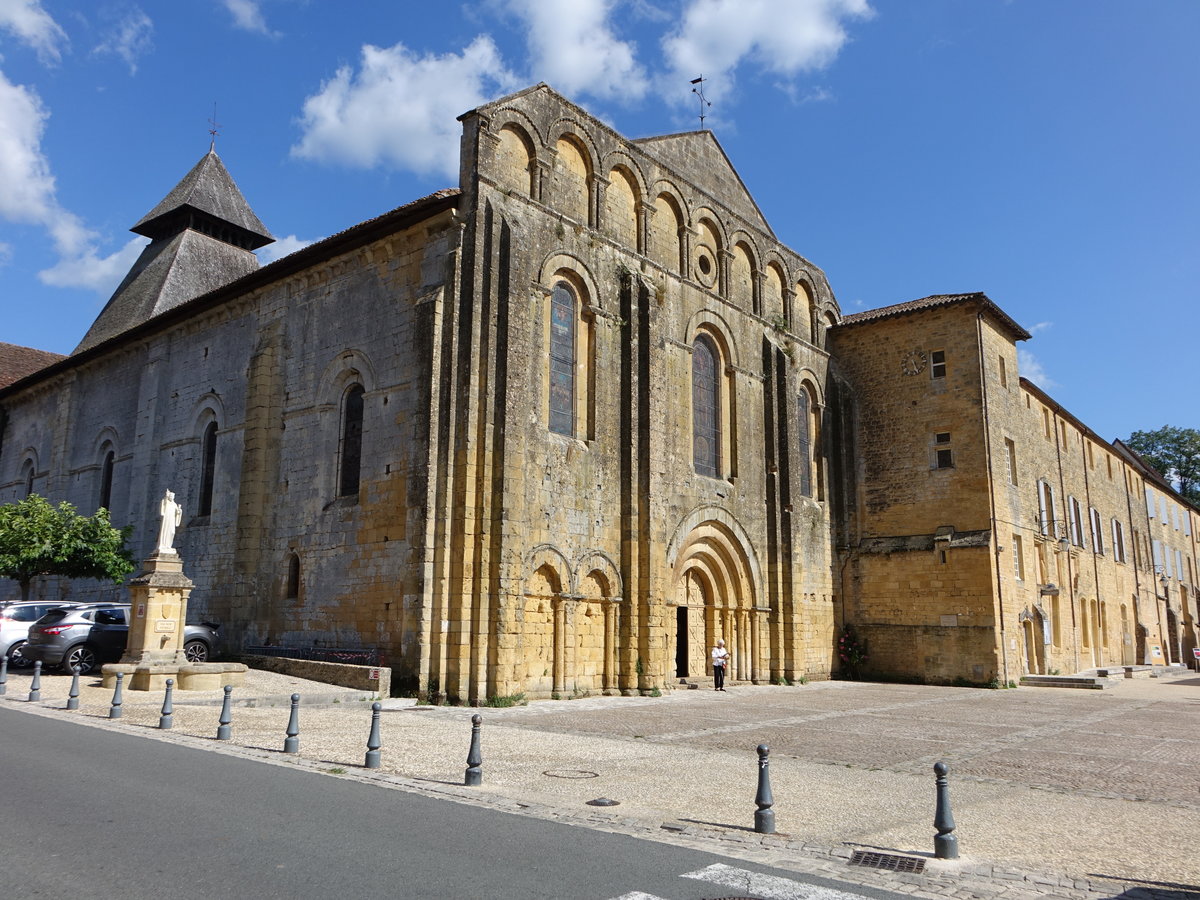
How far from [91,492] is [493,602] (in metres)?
19.6

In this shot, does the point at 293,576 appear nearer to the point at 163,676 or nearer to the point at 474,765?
the point at 163,676

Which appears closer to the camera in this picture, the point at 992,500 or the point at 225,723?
the point at 225,723

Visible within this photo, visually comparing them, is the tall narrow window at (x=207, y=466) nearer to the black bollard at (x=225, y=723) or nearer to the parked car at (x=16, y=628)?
the parked car at (x=16, y=628)

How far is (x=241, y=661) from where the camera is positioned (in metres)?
20.5

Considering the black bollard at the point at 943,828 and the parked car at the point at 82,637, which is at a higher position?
the parked car at the point at 82,637

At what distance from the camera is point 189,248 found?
3834cm

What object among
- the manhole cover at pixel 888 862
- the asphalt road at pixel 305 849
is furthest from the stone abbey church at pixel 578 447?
the manhole cover at pixel 888 862

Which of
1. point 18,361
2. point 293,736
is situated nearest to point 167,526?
point 293,736

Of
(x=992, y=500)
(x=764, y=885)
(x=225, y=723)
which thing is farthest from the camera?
(x=992, y=500)

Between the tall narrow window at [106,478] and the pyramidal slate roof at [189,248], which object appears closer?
the tall narrow window at [106,478]

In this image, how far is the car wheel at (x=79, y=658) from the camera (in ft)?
59.6

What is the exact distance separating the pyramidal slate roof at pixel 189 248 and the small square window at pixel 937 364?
25599mm

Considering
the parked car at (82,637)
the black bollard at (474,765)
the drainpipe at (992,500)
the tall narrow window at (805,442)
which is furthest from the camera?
the tall narrow window at (805,442)

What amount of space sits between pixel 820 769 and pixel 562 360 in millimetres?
12134
